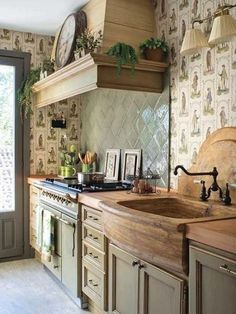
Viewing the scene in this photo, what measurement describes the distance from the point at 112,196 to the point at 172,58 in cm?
119

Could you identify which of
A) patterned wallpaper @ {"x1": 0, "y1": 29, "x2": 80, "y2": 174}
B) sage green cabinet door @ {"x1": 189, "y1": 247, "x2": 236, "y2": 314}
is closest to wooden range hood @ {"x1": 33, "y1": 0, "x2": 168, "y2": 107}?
patterned wallpaper @ {"x1": 0, "y1": 29, "x2": 80, "y2": 174}

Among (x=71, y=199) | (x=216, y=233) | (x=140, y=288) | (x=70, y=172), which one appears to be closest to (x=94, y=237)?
(x=71, y=199)

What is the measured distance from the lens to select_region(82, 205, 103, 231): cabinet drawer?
8.30ft

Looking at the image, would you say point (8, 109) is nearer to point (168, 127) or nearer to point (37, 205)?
point (37, 205)

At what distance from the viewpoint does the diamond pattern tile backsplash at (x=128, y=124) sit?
298cm

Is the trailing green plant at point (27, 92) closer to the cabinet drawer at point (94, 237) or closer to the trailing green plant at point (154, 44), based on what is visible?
the trailing green plant at point (154, 44)

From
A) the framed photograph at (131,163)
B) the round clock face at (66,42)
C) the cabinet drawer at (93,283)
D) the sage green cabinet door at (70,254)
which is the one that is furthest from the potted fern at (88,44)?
the cabinet drawer at (93,283)

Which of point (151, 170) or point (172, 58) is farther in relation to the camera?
point (151, 170)

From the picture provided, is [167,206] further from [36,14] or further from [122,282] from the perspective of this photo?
[36,14]

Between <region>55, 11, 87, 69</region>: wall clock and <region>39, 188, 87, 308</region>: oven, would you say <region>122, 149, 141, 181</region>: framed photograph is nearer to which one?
<region>39, 188, 87, 308</region>: oven

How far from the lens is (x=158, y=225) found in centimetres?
173

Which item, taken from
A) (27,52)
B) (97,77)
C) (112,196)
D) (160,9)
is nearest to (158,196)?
(112,196)

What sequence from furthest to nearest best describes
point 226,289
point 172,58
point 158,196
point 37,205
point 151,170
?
1. point 37,205
2. point 151,170
3. point 172,58
4. point 158,196
5. point 226,289

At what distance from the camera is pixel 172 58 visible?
287 centimetres
